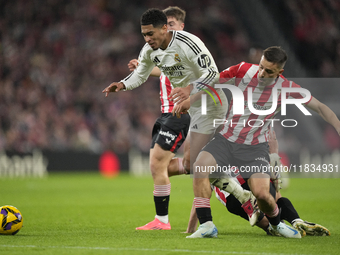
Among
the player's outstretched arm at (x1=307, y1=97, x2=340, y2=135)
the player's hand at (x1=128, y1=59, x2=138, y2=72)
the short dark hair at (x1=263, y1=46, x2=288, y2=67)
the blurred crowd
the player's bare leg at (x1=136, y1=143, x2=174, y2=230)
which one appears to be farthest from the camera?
the blurred crowd

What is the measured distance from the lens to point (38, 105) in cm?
1734

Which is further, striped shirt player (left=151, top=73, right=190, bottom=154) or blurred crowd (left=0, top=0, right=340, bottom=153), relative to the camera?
blurred crowd (left=0, top=0, right=340, bottom=153)

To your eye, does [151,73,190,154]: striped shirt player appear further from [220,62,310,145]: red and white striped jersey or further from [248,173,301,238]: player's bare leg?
[248,173,301,238]: player's bare leg

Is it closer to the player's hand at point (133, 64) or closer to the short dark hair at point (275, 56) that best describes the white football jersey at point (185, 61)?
the player's hand at point (133, 64)

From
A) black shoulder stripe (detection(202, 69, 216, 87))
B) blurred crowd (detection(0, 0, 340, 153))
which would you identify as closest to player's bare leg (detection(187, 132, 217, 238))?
black shoulder stripe (detection(202, 69, 216, 87))

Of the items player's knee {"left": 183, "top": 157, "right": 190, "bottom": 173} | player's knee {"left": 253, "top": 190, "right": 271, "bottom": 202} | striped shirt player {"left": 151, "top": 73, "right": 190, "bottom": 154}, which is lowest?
player's knee {"left": 253, "top": 190, "right": 271, "bottom": 202}

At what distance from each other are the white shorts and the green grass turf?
1105 millimetres

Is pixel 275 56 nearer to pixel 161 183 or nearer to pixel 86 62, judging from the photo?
pixel 161 183

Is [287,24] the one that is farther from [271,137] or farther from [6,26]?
[271,137]

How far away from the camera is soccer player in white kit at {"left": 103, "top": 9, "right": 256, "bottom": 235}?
4.94 m

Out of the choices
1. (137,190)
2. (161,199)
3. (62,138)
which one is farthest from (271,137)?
(62,138)

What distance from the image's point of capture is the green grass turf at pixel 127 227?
3.96 meters

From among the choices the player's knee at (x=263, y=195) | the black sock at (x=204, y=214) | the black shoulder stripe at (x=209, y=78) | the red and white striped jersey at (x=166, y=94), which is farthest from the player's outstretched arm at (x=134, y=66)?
the player's knee at (x=263, y=195)

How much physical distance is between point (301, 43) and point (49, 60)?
936cm
